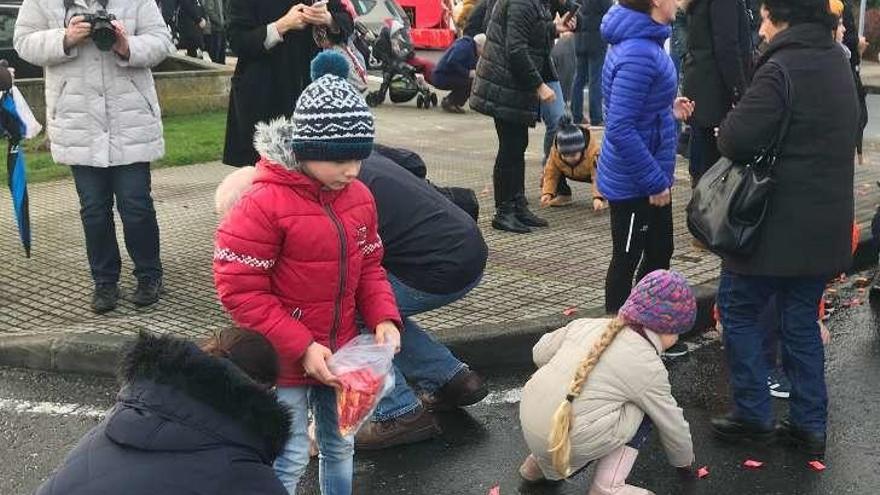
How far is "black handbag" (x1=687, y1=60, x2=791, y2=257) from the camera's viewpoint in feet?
13.7

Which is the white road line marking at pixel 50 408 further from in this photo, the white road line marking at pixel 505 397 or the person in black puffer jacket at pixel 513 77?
the person in black puffer jacket at pixel 513 77

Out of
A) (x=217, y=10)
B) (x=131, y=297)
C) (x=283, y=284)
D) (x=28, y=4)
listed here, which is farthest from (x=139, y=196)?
(x=217, y=10)

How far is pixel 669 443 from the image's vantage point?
4109 mm

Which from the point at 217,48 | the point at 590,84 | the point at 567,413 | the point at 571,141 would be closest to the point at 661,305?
the point at 567,413

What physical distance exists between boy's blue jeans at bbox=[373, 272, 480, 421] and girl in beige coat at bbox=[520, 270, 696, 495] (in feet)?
1.90

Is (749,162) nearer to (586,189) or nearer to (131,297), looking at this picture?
(131,297)

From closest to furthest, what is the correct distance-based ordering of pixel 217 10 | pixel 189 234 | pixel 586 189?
pixel 189 234 → pixel 586 189 → pixel 217 10

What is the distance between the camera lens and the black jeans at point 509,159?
7.41 metres

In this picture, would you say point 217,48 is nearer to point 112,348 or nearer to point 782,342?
point 112,348

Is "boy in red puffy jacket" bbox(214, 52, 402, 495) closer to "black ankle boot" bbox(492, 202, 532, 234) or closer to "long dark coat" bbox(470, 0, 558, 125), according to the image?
"long dark coat" bbox(470, 0, 558, 125)

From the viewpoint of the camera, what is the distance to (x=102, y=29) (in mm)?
5641

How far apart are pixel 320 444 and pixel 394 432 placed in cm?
84

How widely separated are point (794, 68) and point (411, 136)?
8774 millimetres

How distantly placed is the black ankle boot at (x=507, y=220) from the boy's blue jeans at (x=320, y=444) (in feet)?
13.4
